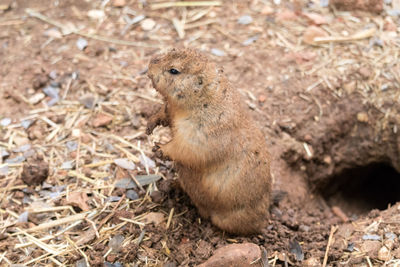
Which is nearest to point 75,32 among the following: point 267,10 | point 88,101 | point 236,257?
point 88,101

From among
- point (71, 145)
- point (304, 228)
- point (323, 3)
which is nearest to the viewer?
point (304, 228)

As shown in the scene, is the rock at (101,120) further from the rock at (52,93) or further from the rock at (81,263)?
the rock at (81,263)

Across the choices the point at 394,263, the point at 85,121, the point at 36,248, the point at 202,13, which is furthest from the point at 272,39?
the point at 36,248

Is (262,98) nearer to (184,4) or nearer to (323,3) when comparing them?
(184,4)

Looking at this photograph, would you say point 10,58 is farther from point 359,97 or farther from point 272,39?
point 359,97

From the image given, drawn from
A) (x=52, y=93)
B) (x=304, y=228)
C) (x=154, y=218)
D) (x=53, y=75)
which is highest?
(x=53, y=75)

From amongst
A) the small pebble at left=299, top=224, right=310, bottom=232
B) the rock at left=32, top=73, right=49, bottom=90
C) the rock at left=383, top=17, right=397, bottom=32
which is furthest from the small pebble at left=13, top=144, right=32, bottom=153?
the rock at left=383, top=17, right=397, bottom=32
